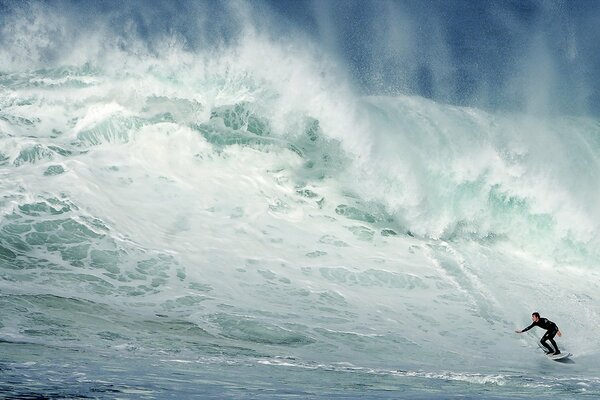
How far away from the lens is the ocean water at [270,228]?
8.27 m

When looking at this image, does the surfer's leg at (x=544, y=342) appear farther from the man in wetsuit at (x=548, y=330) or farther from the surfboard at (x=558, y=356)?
the surfboard at (x=558, y=356)

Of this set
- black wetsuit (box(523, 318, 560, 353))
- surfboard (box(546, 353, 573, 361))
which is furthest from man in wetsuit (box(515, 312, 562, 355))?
surfboard (box(546, 353, 573, 361))

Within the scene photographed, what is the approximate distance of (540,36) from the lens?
25.5 meters

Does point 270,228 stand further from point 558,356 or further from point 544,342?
point 558,356

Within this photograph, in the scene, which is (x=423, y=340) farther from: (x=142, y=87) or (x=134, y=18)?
(x=134, y=18)

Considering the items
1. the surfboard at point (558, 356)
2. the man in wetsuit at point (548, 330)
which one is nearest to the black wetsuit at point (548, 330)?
the man in wetsuit at point (548, 330)

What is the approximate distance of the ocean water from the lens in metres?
8.27

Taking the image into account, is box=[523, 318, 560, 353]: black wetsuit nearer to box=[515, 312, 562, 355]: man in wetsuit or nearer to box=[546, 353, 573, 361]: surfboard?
box=[515, 312, 562, 355]: man in wetsuit

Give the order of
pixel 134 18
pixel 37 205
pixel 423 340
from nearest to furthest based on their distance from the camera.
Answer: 1. pixel 423 340
2. pixel 37 205
3. pixel 134 18

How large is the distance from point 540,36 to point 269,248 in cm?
1650

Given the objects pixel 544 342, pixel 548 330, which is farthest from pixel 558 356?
pixel 548 330

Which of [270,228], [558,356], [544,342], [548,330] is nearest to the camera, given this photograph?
[558,356]

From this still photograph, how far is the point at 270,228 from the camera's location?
14836 millimetres

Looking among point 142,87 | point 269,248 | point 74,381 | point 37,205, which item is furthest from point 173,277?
point 142,87
